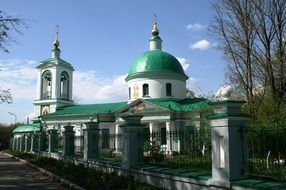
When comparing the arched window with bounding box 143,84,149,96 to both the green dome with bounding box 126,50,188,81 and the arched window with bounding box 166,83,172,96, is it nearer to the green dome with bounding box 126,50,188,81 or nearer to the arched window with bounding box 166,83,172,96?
the green dome with bounding box 126,50,188,81

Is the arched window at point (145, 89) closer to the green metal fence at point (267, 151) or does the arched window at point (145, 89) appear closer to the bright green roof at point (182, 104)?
the bright green roof at point (182, 104)

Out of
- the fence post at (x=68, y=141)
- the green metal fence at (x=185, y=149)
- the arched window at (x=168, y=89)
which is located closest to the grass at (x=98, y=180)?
the green metal fence at (x=185, y=149)

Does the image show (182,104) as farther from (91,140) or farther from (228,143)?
(228,143)

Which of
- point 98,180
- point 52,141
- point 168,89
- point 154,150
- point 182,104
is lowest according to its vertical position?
point 98,180

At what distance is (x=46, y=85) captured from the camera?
141 feet

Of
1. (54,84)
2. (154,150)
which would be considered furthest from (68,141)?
(54,84)

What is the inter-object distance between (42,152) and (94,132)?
11.5m

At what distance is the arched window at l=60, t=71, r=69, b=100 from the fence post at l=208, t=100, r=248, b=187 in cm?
3579

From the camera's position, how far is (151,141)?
40.1ft

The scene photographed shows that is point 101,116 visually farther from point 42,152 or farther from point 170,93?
point 42,152

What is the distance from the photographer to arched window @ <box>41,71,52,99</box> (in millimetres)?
41969

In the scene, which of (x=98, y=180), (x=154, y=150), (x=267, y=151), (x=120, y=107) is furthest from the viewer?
(x=120, y=107)

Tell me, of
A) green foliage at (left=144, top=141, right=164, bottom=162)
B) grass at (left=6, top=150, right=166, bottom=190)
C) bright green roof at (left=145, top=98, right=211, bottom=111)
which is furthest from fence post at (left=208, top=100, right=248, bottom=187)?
bright green roof at (left=145, top=98, right=211, bottom=111)

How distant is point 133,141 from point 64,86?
32733 millimetres
